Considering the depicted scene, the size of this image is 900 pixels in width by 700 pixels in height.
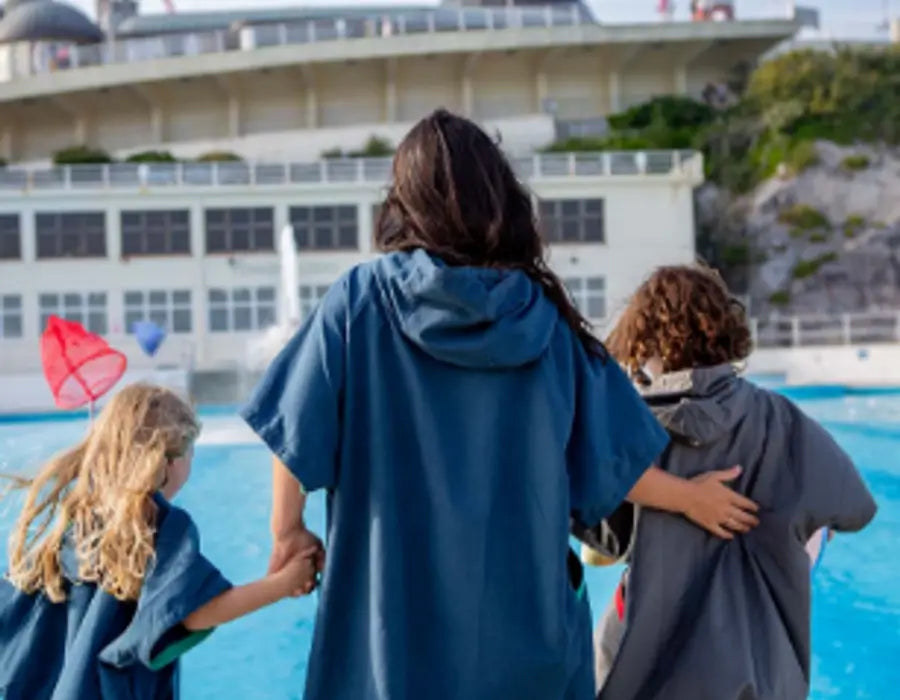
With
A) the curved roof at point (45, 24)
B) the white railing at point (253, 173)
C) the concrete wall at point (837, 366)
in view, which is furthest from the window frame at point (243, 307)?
the curved roof at point (45, 24)

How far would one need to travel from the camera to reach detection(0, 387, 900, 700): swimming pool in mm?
4316

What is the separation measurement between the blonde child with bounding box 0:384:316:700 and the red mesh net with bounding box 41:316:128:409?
6460 mm

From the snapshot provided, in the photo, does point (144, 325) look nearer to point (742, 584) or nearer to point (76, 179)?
point (76, 179)

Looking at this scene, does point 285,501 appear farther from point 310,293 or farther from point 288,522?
point 310,293

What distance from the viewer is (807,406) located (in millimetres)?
15523

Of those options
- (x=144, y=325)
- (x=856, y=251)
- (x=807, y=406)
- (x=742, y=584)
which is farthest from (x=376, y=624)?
(x=856, y=251)

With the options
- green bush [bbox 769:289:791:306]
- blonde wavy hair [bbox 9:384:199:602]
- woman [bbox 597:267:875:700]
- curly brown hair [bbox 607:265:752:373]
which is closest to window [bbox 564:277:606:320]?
green bush [bbox 769:289:791:306]

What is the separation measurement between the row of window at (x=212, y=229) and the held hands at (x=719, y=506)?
25.4 metres

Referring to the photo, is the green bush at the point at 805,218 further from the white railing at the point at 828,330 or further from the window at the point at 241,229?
the window at the point at 241,229

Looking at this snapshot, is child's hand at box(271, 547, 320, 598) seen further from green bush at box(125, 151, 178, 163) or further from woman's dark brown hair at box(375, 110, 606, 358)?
green bush at box(125, 151, 178, 163)

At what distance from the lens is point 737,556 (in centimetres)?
216

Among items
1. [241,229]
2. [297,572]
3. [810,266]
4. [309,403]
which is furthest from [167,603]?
[810,266]

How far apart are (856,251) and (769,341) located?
4.11 metres

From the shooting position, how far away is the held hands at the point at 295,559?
1.86m
